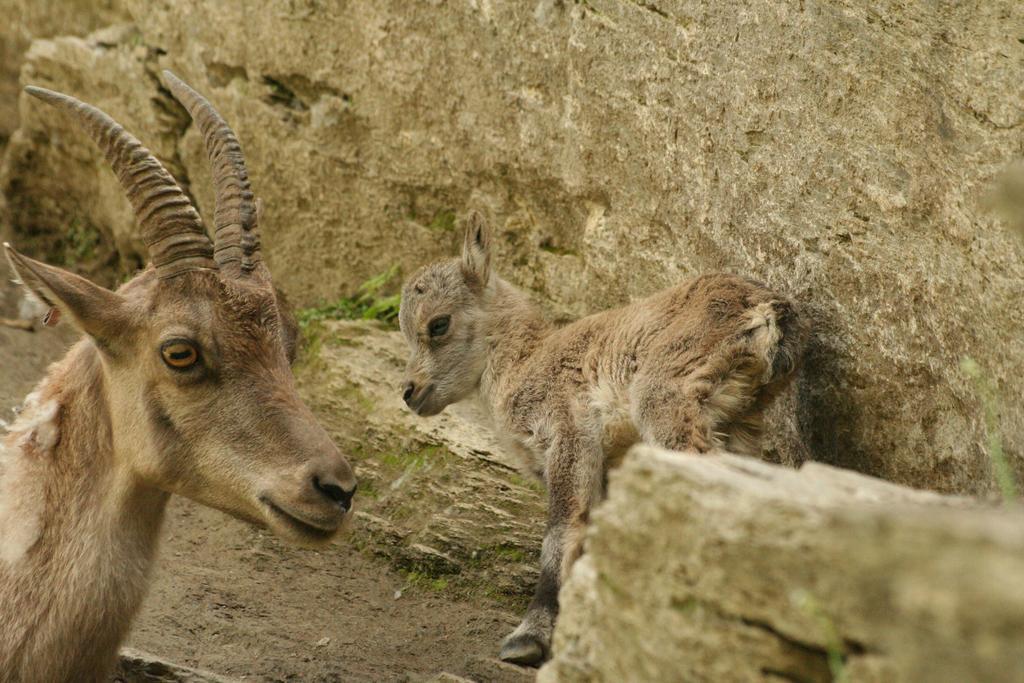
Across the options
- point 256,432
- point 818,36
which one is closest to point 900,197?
point 818,36

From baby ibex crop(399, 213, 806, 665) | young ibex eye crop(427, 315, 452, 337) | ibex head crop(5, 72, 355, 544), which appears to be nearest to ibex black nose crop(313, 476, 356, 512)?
ibex head crop(5, 72, 355, 544)

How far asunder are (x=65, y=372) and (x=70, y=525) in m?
0.68

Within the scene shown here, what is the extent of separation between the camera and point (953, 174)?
5.28 meters

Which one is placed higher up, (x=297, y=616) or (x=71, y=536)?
(x=71, y=536)

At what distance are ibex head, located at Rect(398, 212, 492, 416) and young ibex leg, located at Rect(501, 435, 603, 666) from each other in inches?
44.5

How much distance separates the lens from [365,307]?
8844mm

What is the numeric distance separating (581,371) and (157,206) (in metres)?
2.23

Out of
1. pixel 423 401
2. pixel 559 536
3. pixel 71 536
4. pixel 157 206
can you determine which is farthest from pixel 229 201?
pixel 559 536

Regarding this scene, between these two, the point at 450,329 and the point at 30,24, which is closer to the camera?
the point at 450,329

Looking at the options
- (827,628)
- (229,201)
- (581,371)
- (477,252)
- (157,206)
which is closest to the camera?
(827,628)

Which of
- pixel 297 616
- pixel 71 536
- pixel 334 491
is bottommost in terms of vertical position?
pixel 297 616

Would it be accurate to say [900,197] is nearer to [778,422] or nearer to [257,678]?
[778,422]

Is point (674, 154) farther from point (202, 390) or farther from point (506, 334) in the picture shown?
point (202, 390)

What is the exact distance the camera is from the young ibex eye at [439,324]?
22.9ft
